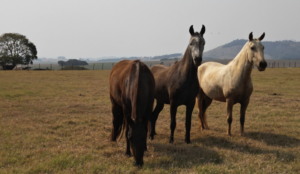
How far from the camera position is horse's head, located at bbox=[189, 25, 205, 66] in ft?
16.6

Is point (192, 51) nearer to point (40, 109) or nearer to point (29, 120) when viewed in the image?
point (29, 120)

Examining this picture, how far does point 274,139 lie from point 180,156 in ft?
9.56

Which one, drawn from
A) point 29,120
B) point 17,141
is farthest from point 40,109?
point 17,141

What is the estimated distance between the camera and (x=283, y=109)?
9.70 m

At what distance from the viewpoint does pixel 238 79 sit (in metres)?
6.11

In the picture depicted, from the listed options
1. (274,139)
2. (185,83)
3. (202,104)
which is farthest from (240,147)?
(202,104)

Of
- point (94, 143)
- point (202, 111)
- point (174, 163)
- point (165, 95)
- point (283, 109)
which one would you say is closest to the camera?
point (174, 163)

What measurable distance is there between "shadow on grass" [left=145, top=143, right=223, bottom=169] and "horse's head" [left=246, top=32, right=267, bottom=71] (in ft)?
7.77

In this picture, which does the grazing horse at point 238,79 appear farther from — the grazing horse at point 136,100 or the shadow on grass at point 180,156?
the grazing horse at point 136,100

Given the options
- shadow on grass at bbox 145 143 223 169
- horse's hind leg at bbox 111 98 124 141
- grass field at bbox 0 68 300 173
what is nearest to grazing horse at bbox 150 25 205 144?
shadow on grass at bbox 145 143 223 169

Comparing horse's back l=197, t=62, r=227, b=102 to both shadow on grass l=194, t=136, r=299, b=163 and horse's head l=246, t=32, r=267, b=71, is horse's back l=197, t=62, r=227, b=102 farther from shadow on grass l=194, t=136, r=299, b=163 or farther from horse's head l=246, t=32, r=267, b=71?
shadow on grass l=194, t=136, r=299, b=163

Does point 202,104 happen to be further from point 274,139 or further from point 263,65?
point 263,65

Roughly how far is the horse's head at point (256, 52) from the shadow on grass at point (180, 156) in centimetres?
237

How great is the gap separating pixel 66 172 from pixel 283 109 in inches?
360
